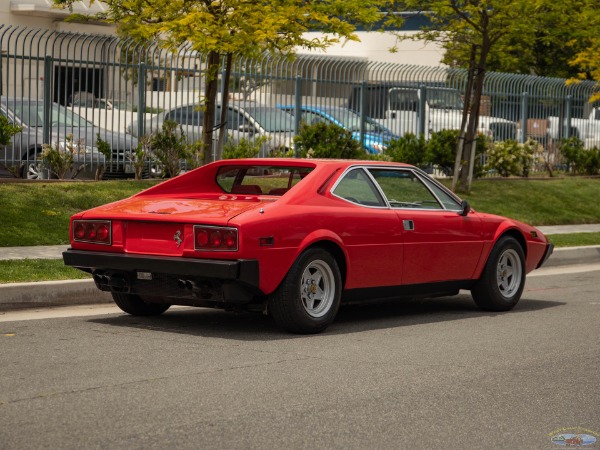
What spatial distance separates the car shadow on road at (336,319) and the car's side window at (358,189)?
2.89 feet

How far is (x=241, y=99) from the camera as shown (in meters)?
22.2

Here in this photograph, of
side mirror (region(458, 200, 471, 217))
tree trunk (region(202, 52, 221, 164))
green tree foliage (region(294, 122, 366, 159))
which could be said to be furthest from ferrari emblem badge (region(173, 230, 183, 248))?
green tree foliage (region(294, 122, 366, 159))

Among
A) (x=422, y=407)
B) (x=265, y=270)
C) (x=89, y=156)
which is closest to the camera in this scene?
(x=422, y=407)

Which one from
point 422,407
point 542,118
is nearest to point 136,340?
point 422,407

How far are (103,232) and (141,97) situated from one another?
11.0m

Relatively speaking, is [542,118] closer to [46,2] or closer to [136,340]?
[46,2]

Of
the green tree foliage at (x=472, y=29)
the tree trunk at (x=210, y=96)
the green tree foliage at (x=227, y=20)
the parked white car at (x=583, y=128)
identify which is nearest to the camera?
the green tree foliage at (x=227, y=20)

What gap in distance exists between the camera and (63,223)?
15500 millimetres

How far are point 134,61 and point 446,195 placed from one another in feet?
34.3

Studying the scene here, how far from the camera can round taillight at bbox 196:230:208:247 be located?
28.7ft

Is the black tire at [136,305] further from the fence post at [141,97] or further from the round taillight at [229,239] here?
the fence post at [141,97]

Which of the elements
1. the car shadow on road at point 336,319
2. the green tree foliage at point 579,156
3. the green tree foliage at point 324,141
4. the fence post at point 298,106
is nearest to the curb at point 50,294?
the car shadow on road at point 336,319

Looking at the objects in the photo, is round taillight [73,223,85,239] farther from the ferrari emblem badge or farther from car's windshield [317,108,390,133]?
car's windshield [317,108,390,133]

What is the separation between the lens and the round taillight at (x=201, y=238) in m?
8.73
